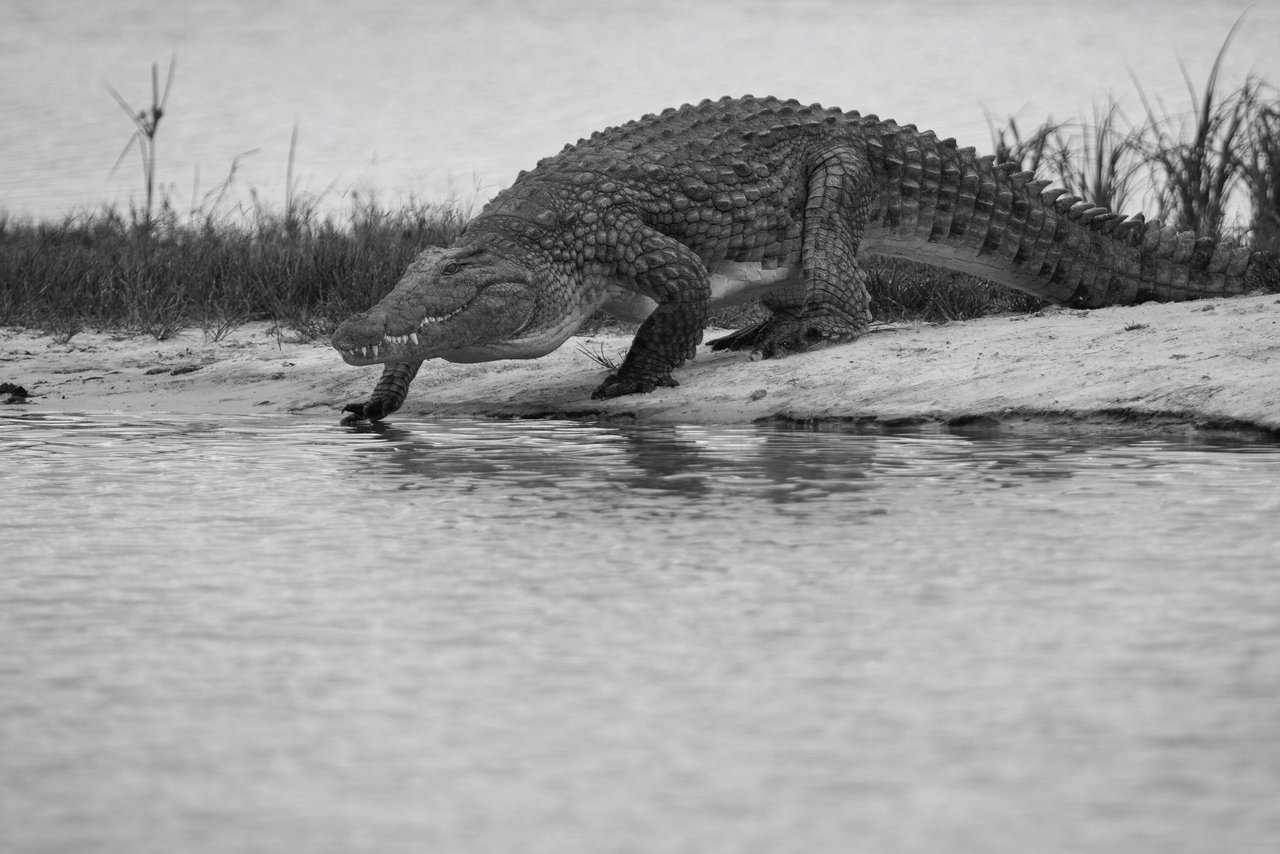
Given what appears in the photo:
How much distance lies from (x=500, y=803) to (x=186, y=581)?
1378 mm

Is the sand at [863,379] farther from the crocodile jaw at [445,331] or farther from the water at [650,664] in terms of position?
the water at [650,664]

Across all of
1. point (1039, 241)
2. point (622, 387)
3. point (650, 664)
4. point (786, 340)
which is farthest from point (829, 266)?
point (650, 664)

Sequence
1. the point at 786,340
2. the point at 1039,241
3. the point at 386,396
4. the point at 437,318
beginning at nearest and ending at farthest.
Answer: the point at 437,318, the point at 386,396, the point at 786,340, the point at 1039,241

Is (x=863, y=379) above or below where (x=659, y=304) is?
below

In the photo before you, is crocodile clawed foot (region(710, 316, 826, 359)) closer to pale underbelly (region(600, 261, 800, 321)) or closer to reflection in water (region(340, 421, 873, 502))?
pale underbelly (region(600, 261, 800, 321))

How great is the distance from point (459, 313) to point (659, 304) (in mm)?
903

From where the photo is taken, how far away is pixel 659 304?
6902 mm

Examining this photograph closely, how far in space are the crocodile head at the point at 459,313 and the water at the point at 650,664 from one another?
178 centimetres

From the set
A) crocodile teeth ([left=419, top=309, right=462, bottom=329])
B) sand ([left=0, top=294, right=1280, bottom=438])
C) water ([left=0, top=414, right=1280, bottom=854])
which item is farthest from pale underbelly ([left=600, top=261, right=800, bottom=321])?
water ([left=0, top=414, right=1280, bottom=854])

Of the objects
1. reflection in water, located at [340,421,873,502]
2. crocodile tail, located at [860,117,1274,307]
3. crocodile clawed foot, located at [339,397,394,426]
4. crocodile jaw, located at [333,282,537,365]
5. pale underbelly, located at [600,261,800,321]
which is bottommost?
reflection in water, located at [340,421,873,502]

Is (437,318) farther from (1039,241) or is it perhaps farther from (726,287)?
(1039,241)

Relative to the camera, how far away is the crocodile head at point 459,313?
6168 millimetres

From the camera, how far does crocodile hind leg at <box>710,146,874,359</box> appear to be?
715cm

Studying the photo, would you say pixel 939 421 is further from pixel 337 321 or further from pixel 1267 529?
pixel 337 321
